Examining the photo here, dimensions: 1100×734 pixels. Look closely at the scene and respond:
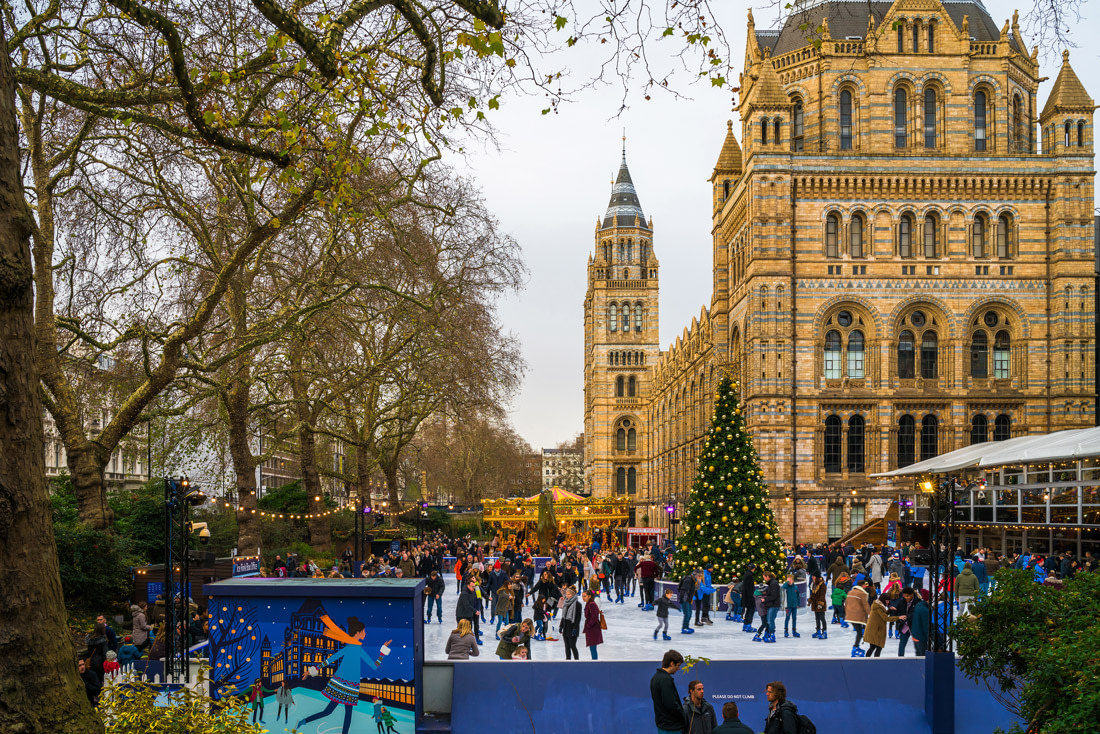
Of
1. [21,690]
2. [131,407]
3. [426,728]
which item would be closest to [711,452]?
[131,407]

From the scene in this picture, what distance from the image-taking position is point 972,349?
148ft

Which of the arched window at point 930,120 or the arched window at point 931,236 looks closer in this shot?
the arched window at point 931,236

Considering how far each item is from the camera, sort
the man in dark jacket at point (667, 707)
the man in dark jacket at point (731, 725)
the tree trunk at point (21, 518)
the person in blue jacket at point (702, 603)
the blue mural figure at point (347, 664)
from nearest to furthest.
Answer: the tree trunk at point (21, 518)
the man in dark jacket at point (731, 725)
the man in dark jacket at point (667, 707)
the blue mural figure at point (347, 664)
the person in blue jacket at point (702, 603)

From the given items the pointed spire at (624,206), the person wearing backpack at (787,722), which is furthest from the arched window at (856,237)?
the pointed spire at (624,206)

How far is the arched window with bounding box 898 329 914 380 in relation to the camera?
45.0 meters

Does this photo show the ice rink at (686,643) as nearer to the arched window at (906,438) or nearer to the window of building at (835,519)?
the window of building at (835,519)

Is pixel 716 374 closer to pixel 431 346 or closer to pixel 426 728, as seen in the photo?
pixel 431 346

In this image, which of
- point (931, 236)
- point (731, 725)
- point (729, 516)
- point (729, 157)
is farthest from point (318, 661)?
point (729, 157)

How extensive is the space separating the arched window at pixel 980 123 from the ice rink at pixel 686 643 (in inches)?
1217

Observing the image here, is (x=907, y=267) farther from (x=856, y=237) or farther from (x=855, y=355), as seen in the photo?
(x=855, y=355)

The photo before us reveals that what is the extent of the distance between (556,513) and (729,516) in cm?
2213

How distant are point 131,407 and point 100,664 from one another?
22.1ft

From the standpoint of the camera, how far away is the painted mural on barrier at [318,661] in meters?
10.8

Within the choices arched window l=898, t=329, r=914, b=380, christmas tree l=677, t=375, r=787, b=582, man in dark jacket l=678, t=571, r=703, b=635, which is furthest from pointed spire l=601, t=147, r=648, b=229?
man in dark jacket l=678, t=571, r=703, b=635
